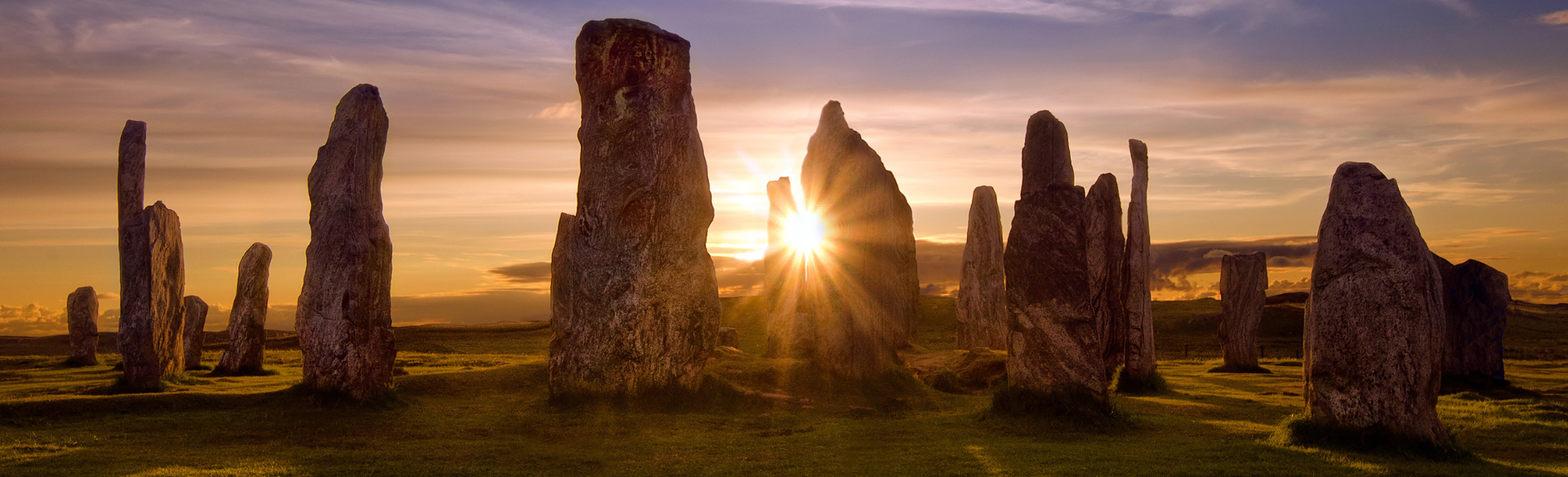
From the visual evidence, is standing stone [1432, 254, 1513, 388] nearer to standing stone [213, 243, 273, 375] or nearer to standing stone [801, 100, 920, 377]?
standing stone [801, 100, 920, 377]

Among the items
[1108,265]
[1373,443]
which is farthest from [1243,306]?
[1373,443]

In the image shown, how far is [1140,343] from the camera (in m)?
23.8

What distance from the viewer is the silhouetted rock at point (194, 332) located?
27.8m

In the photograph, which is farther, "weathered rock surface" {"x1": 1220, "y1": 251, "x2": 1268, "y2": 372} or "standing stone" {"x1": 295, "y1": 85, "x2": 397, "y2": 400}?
"weathered rock surface" {"x1": 1220, "y1": 251, "x2": 1268, "y2": 372}

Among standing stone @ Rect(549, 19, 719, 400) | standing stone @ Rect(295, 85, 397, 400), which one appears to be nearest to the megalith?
standing stone @ Rect(549, 19, 719, 400)

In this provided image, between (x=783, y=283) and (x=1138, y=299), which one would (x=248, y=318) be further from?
(x=1138, y=299)

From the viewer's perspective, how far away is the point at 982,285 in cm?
3131

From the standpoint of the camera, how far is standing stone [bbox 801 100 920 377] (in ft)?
73.3

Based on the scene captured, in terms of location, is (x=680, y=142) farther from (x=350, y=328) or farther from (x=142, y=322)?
(x=142, y=322)

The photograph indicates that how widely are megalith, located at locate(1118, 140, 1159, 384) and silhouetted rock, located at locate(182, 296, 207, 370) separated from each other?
26400 mm

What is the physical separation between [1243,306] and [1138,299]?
27.1 ft

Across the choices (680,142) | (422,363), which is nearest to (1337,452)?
(680,142)

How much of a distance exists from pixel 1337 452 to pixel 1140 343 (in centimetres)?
1036

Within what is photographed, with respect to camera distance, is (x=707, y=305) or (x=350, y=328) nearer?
(x=350, y=328)
